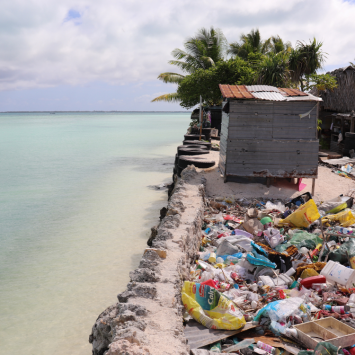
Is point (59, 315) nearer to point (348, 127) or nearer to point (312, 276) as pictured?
point (312, 276)

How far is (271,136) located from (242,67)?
11.2 metres

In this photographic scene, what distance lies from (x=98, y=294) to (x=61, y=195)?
7197mm

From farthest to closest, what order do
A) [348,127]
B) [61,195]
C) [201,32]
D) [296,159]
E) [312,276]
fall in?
1. [201,32]
2. [348,127]
3. [61,195]
4. [296,159]
5. [312,276]

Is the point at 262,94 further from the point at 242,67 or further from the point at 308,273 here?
the point at 242,67

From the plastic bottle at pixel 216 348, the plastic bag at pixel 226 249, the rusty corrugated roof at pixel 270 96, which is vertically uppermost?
the rusty corrugated roof at pixel 270 96

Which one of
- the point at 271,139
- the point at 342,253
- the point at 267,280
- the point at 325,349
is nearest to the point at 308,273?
the point at 267,280

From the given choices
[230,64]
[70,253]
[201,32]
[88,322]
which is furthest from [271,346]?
[201,32]

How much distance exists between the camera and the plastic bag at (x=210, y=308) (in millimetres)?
3260

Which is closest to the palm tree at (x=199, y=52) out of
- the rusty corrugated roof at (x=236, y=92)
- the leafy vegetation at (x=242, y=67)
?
the leafy vegetation at (x=242, y=67)

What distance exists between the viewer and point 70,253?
22.3 ft

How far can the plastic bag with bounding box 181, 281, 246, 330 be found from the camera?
10.7ft

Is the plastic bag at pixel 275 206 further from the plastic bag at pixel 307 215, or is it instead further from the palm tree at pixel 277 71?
the palm tree at pixel 277 71

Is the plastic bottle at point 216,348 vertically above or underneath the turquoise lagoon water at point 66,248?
above

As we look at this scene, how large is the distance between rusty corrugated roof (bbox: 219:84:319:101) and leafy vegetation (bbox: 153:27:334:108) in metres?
5.73
